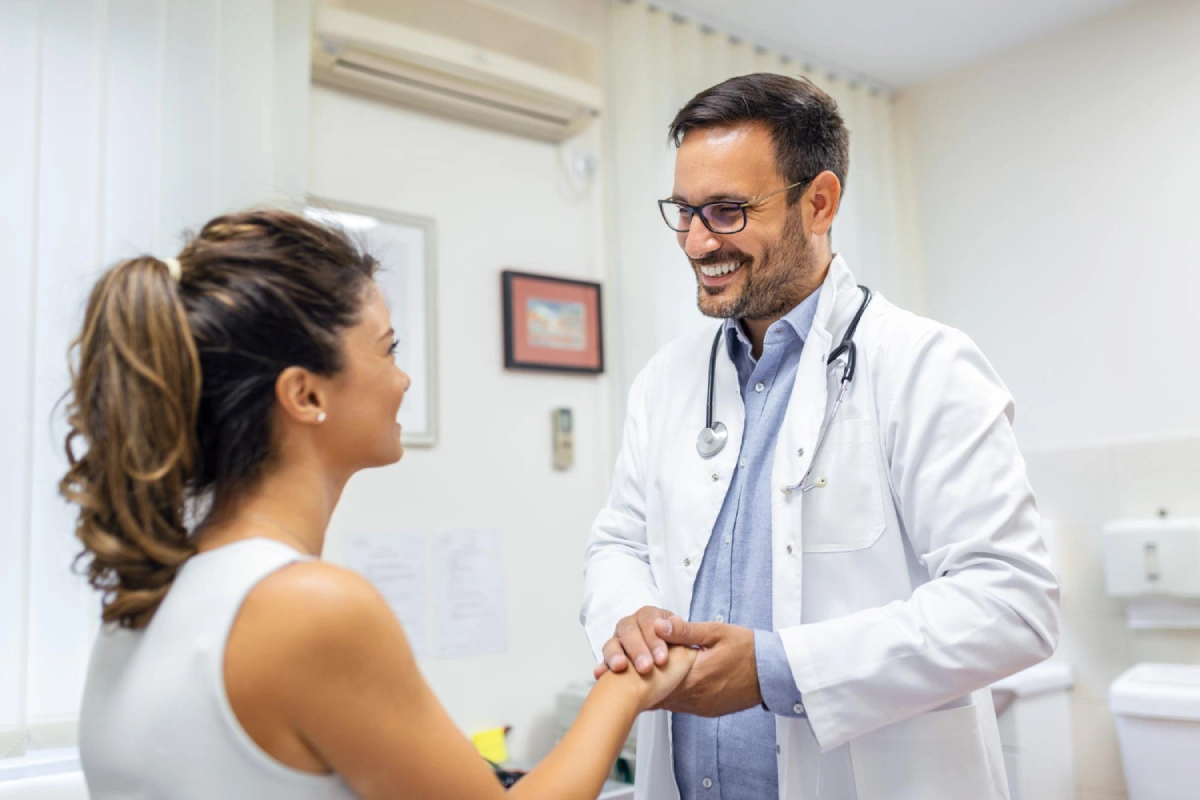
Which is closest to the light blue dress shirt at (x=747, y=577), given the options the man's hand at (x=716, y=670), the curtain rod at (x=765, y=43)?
the man's hand at (x=716, y=670)

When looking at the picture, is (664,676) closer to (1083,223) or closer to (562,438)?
(562,438)

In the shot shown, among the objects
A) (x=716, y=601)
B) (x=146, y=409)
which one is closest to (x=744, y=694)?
(x=716, y=601)

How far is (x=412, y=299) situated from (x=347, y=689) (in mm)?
1919

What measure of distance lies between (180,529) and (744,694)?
722mm

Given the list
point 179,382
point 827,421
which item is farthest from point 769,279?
point 179,382

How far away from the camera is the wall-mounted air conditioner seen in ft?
8.14

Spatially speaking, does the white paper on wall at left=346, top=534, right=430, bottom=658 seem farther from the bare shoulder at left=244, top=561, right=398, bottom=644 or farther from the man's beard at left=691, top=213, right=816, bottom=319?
the bare shoulder at left=244, top=561, right=398, bottom=644

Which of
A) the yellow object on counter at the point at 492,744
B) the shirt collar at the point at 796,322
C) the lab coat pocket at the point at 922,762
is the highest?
the shirt collar at the point at 796,322

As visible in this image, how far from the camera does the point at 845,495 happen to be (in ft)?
4.72

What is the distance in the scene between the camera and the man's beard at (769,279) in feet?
5.25

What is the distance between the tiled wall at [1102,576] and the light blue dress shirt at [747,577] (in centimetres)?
183

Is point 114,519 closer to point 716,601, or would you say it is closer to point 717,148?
point 716,601

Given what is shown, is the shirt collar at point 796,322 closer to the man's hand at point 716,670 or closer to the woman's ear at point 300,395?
the man's hand at point 716,670

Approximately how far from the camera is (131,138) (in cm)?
217
